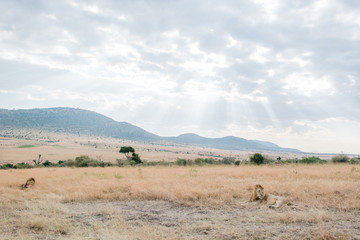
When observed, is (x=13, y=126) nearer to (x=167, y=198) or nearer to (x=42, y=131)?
(x=42, y=131)

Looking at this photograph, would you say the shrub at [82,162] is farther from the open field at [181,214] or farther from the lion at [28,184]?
the open field at [181,214]

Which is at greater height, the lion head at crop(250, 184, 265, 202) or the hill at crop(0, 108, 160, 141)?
the hill at crop(0, 108, 160, 141)

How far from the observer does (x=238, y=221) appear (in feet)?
23.5

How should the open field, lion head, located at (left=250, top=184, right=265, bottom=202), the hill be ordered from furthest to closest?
the hill
lion head, located at (left=250, top=184, right=265, bottom=202)
the open field

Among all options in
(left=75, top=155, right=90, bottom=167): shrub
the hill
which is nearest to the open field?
(left=75, top=155, right=90, bottom=167): shrub

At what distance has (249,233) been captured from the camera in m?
6.02

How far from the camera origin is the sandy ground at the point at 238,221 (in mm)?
5887

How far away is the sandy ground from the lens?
5887 millimetres

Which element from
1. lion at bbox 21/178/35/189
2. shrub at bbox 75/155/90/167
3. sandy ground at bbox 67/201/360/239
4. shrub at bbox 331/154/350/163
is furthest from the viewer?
shrub at bbox 75/155/90/167

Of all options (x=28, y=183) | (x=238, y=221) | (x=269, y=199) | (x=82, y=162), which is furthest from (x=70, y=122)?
(x=238, y=221)

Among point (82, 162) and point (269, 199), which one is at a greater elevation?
point (269, 199)

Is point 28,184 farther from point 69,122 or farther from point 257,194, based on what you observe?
point 69,122

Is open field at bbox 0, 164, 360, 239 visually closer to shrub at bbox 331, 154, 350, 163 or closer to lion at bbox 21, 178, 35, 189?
lion at bbox 21, 178, 35, 189

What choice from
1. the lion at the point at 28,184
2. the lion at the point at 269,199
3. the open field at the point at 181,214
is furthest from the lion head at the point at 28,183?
the lion at the point at 269,199
